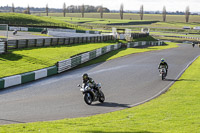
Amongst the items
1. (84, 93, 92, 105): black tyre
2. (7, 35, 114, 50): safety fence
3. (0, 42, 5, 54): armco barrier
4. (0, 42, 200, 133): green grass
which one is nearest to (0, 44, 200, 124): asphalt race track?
(84, 93, 92, 105): black tyre

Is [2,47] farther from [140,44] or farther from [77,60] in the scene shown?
[140,44]

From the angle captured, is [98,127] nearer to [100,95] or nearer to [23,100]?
[100,95]

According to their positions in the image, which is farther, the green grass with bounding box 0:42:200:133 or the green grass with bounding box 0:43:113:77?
the green grass with bounding box 0:43:113:77

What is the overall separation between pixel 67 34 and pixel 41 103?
5165 cm

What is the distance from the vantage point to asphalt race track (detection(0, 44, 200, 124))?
49.7 feet

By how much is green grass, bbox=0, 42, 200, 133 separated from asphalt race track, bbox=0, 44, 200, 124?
4.17 feet

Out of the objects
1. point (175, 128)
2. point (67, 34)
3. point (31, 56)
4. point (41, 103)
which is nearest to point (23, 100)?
point (41, 103)

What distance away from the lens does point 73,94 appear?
64.3 feet

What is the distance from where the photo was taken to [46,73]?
2642 centimetres

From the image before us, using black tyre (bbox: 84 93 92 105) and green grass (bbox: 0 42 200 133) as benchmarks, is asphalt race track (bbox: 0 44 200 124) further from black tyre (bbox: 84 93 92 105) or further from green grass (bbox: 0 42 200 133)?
green grass (bbox: 0 42 200 133)

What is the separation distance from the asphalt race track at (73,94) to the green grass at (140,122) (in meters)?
1.27

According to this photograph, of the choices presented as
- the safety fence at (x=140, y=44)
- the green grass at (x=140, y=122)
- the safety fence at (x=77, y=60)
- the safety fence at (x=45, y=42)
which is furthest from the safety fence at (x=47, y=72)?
the safety fence at (x=140, y=44)

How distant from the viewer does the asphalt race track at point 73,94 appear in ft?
49.7

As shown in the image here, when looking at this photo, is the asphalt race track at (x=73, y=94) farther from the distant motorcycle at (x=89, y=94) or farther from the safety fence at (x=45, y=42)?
the safety fence at (x=45, y=42)
